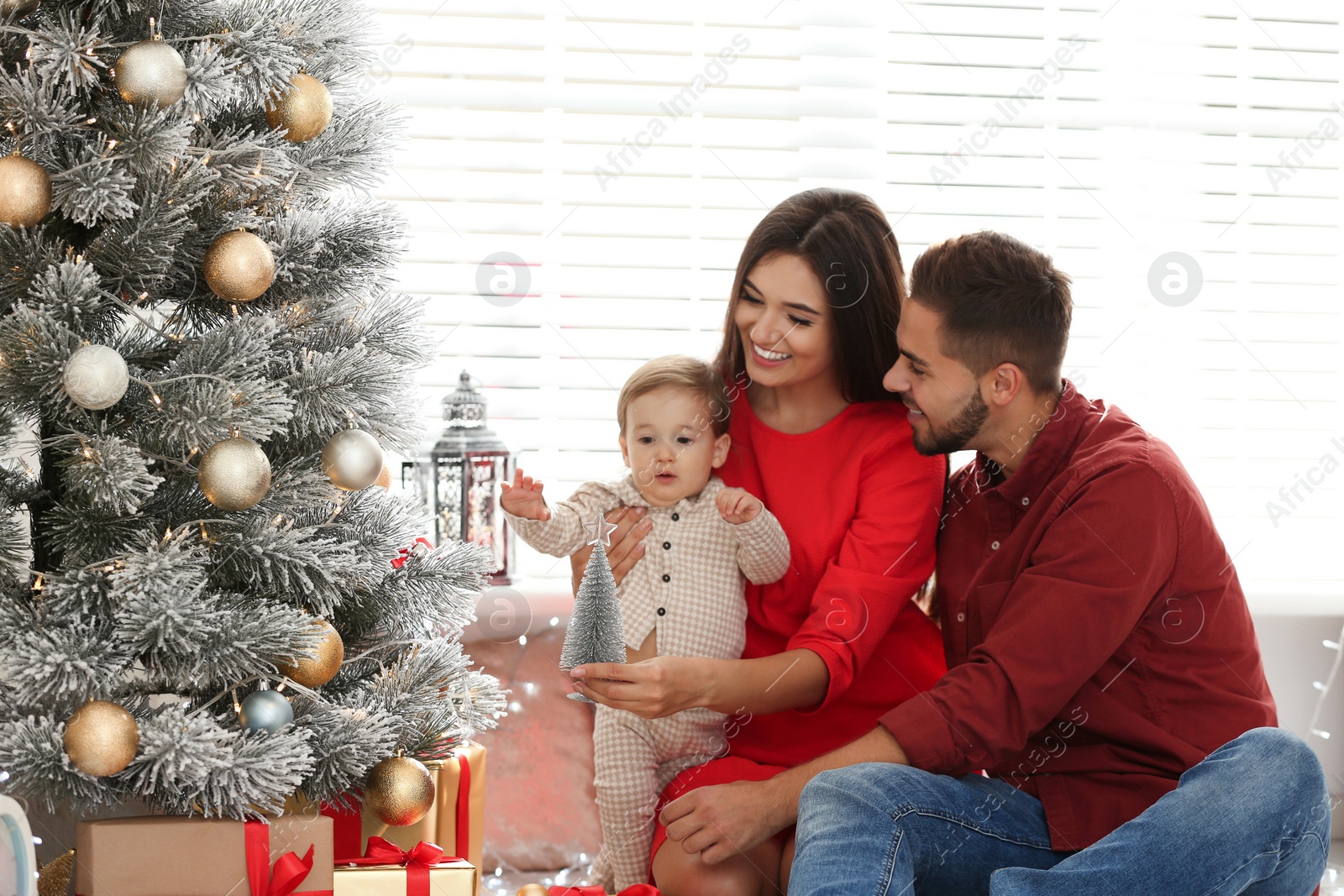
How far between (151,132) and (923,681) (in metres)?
1.48

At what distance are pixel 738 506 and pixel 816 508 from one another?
0.86 feet

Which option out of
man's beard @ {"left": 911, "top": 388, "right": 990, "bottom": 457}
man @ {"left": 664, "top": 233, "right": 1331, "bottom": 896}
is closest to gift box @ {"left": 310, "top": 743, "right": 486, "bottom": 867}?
man @ {"left": 664, "top": 233, "right": 1331, "bottom": 896}

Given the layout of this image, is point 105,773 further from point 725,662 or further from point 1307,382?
point 1307,382

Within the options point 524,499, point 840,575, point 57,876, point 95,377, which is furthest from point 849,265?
point 57,876

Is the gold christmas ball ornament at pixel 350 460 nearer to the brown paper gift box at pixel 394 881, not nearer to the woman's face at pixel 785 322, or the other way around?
the brown paper gift box at pixel 394 881

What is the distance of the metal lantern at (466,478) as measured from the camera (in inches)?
88.9

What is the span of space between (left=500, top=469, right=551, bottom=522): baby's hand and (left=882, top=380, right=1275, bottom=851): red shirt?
642 millimetres

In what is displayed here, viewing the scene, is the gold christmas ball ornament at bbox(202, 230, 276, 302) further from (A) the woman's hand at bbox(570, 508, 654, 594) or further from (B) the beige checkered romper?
(A) the woman's hand at bbox(570, 508, 654, 594)

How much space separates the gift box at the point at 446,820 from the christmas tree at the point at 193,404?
0.56 feet

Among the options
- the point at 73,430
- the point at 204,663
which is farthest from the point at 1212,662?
the point at 73,430

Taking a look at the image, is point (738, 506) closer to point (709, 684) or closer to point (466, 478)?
point (709, 684)

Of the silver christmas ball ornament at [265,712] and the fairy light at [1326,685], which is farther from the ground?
the silver christmas ball ornament at [265,712]

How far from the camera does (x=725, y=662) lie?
170cm

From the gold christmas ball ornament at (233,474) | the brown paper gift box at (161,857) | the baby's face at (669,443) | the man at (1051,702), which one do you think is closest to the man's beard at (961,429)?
the man at (1051,702)
